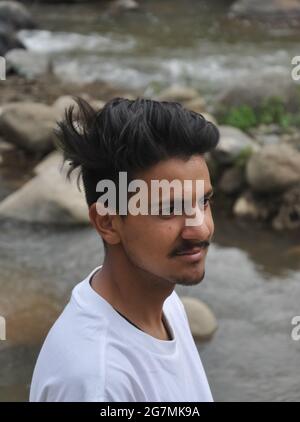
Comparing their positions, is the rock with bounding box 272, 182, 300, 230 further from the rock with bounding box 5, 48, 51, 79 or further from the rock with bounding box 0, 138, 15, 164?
the rock with bounding box 5, 48, 51, 79

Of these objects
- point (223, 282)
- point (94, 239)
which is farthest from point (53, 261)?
point (223, 282)

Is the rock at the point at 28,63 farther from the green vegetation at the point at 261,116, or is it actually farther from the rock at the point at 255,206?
the rock at the point at 255,206

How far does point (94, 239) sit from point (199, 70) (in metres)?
5.69

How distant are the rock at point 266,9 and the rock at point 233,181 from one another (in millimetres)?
9382

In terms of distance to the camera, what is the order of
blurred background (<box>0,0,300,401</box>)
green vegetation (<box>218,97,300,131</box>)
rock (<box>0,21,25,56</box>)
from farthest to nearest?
1. rock (<box>0,21,25,56</box>)
2. green vegetation (<box>218,97,300,131</box>)
3. blurred background (<box>0,0,300,401</box>)

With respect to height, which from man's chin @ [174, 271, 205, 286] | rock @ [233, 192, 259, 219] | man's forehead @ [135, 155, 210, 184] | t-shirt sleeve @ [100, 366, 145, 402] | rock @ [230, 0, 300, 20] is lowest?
rock @ [233, 192, 259, 219]

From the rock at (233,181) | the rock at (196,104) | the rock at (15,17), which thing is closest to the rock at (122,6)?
the rock at (15,17)

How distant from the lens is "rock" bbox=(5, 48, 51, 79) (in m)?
11.0

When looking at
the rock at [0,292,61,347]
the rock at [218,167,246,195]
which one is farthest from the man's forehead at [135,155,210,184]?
the rock at [218,167,246,195]

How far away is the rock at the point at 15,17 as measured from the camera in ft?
48.9

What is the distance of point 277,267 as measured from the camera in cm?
577

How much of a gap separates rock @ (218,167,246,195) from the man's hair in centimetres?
517

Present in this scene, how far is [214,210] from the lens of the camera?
6695mm
